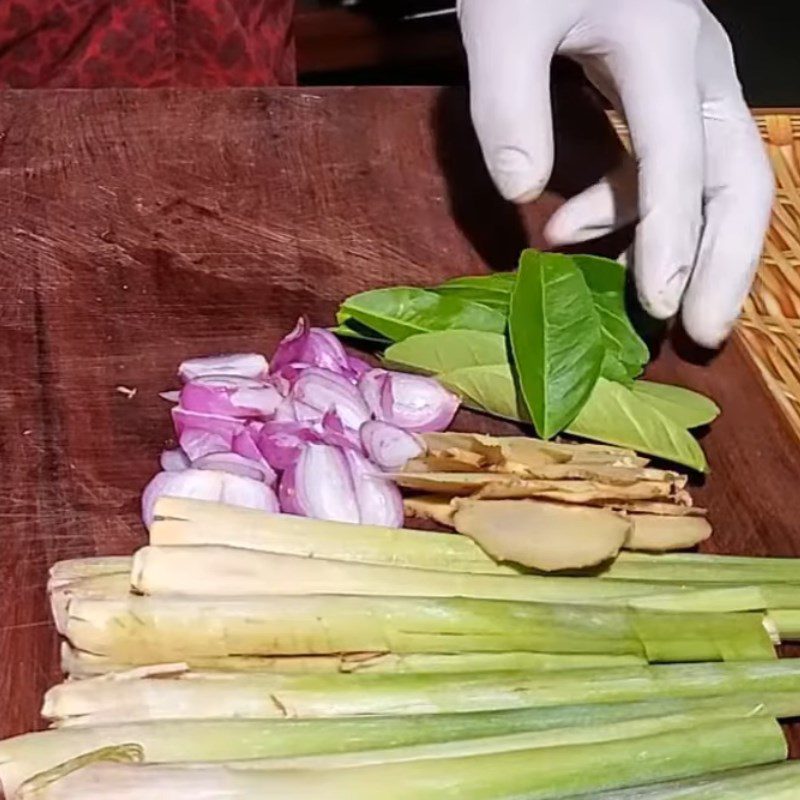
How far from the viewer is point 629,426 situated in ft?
3.49

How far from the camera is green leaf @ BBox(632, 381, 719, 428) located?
1.10m

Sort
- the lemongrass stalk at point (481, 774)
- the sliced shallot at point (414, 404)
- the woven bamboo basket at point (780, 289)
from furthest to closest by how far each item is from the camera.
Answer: the woven bamboo basket at point (780, 289), the sliced shallot at point (414, 404), the lemongrass stalk at point (481, 774)

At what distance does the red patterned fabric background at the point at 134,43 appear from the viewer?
1.33 metres

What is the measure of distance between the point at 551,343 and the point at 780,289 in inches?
14.2

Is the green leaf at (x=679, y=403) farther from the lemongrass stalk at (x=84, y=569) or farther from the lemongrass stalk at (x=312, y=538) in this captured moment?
the lemongrass stalk at (x=84, y=569)

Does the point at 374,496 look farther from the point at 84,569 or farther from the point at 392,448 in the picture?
the point at 84,569

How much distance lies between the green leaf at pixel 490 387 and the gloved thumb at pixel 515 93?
0.12m

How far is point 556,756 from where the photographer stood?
810 mm

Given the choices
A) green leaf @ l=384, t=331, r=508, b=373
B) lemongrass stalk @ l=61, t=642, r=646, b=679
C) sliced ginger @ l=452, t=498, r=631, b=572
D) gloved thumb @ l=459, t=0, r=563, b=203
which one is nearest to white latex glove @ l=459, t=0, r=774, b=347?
gloved thumb @ l=459, t=0, r=563, b=203

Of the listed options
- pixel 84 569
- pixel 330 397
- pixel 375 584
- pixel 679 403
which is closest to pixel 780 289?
pixel 679 403

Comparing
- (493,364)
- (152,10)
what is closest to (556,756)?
(493,364)

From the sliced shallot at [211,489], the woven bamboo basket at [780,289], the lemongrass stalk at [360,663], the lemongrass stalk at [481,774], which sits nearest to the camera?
the lemongrass stalk at [481,774]

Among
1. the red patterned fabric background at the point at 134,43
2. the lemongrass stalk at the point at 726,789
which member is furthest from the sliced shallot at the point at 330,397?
the red patterned fabric background at the point at 134,43

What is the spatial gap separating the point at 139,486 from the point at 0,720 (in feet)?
0.67
